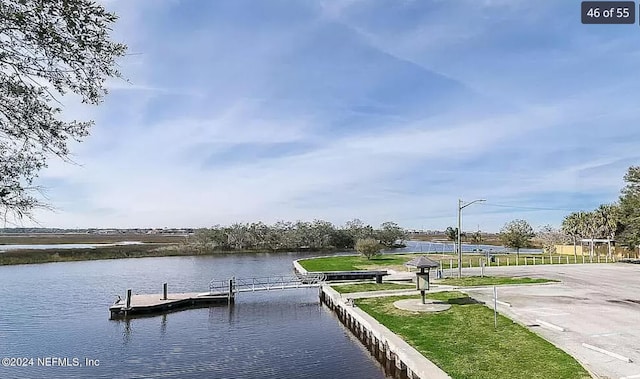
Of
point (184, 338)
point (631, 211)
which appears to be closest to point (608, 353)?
point (184, 338)

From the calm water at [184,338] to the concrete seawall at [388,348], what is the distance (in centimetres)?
43

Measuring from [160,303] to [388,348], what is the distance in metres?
15.8

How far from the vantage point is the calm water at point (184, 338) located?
15281 millimetres

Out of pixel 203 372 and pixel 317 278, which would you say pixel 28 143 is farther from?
pixel 317 278

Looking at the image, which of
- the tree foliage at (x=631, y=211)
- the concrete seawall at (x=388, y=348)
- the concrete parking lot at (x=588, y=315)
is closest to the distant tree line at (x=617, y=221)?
the tree foliage at (x=631, y=211)

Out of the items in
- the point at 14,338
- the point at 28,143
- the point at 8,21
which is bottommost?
the point at 14,338

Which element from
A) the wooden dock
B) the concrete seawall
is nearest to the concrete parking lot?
the concrete seawall

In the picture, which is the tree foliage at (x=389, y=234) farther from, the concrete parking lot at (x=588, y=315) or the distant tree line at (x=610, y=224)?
the concrete parking lot at (x=588, y=315)

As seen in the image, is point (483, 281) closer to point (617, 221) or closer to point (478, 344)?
point (478, 344)

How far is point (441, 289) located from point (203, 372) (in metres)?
15.5

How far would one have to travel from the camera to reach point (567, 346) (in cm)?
1362

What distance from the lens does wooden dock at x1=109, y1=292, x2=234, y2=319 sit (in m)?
24.9

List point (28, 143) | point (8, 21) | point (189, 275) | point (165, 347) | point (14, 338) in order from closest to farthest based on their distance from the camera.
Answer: point (8, 21) → point (28, 143) → point (165, 347) → point (14, 338) → point (189, 275)

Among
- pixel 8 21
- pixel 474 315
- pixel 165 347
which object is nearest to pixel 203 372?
pixel 165 347
